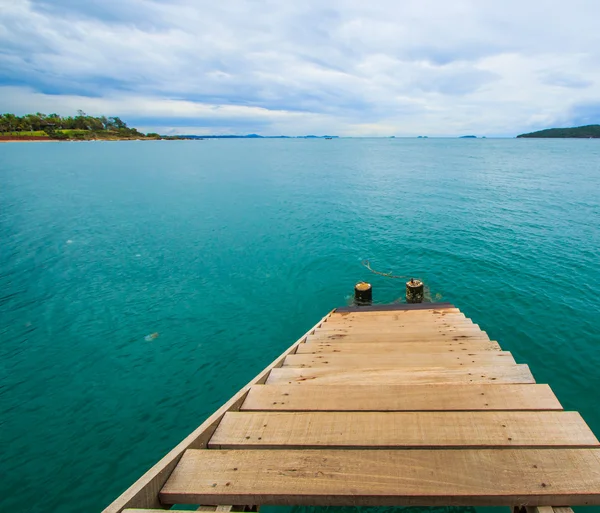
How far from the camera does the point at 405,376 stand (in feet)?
15.4

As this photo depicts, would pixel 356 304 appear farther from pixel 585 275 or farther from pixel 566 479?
pixel 585 275

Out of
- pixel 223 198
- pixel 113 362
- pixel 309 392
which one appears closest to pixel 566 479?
pixel 309 392

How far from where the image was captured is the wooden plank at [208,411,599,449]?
3033 millimetres

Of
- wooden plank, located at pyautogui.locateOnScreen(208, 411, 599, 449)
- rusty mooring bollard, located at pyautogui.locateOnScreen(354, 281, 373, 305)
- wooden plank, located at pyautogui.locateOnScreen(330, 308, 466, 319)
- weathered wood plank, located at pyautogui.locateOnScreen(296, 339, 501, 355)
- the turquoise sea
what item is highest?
wooden plank, located at pyautogui.locateOnScreen(208, 411, 599, 449)

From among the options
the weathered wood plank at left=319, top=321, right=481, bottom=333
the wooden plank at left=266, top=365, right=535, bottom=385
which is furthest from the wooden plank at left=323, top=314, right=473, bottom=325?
the wooden plank at left=266, top=365, right=535, bottom=385

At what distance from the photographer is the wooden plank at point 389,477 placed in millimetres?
2467

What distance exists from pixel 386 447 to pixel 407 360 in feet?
8.50

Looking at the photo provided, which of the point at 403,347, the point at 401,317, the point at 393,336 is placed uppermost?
the point at 403,347

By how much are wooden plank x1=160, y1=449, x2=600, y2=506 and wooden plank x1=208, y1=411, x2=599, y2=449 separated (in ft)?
0.50

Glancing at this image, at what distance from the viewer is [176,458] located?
2863mm

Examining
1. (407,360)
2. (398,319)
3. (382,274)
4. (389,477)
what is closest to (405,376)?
(407,360)

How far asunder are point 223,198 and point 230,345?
93.3 ft

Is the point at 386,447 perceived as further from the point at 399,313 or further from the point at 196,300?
the point at 196,300

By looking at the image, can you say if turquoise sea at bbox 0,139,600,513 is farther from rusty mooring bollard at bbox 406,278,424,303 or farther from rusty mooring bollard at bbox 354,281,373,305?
rusty mooring bollard at bbox 406,278,424,303
